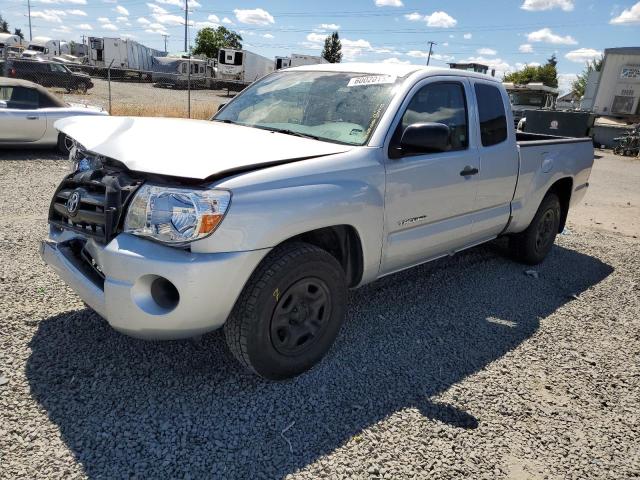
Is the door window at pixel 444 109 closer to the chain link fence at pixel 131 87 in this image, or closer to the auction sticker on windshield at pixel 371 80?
the auction sticker on windshield at pixel 371 80

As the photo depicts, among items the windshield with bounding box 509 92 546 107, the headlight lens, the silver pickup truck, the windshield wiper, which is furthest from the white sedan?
the windshield with bounding box 509 92 546 107

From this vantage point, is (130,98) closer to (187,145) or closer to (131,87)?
(131,87)

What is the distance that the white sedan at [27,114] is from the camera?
30.0ft

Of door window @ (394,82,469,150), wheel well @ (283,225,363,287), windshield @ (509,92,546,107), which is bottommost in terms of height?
wheel well @ (283,225,363,287)

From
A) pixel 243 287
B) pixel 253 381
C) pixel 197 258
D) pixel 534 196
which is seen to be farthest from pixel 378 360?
pixel 534 196

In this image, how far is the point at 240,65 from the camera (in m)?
39.8

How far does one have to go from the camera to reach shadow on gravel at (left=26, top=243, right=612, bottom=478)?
2393 millimetres

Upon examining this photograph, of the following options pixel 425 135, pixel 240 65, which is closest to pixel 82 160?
pixel 425 135

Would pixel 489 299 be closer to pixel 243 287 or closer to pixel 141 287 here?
pixel 243 287

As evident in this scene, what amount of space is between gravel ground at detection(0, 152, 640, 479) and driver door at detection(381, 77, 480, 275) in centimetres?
64

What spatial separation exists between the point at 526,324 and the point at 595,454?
5.05ft

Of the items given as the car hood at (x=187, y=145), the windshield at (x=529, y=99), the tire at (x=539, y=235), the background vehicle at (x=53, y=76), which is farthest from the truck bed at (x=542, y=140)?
the background vehicle at (x=53, y=76)

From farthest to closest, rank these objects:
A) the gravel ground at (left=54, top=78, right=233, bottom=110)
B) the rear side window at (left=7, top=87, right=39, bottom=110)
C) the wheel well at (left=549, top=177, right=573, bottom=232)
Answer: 1. the gravel ground at (left=54, top=78, right=233, bottom=110)
2. the rear side window at (left=7, top=87, right=39, bottom=110)
3. the wheel well at (left=549, top=177, right=573, bottom=232)

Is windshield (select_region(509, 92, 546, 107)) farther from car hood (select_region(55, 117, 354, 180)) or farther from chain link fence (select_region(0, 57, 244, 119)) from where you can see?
car hood (select_region(55, 117, 354, 180))
